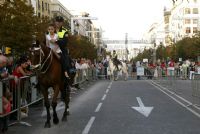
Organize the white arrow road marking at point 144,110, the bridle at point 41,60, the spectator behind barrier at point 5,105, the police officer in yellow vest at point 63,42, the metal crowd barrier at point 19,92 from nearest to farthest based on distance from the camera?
the spectator behind barrier at point 5,105 → the metal crowd barrier at point 19,92 → the bridle at point 41,60 → the police officer in yellow vest at point 63,42 → the white arrow road marking at point 144,110

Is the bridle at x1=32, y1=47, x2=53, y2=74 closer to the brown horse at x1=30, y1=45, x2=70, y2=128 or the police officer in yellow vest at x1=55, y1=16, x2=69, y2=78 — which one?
the brown horse at x1=30, y1=45, x2=70, y2=128

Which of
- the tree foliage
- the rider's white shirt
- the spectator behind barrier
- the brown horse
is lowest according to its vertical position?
the spectator behind barrier

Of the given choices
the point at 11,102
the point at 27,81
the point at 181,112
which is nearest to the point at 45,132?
the point at 11,102

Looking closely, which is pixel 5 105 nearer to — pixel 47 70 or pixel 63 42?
pixel 47 70

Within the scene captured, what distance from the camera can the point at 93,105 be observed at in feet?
54.6

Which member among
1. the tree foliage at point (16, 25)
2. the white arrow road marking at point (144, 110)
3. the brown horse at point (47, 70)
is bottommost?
the white arrow road marking at point (144, 110)

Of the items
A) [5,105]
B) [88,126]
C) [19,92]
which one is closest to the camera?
[5,105]

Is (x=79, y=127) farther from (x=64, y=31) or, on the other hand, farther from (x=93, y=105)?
(x=93, y=105)

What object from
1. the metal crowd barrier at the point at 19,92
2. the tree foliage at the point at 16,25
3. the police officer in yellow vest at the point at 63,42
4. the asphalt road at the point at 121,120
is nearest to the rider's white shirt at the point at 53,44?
the police officer in yellow vest at the point at 63,42

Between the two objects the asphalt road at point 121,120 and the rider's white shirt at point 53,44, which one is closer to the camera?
the asphalt road at point 121,120

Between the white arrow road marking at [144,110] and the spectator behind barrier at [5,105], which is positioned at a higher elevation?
the spectator behind barrier at [5,105]

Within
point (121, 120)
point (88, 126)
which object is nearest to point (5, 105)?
point (88, 126)

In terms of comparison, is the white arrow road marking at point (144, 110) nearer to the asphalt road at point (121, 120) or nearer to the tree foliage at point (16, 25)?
the asphalt road at point (121, 120)

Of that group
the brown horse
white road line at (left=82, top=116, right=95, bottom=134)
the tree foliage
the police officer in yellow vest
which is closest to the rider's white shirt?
the police officer in yellow vest
